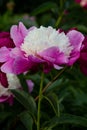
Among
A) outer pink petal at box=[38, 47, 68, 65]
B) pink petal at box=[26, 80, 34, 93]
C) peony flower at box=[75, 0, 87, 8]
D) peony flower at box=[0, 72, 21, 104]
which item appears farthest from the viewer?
peony flower at box=[75, 0, 87, 8]

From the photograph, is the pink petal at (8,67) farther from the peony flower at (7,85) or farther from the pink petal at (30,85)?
the pink petal at (30,85)

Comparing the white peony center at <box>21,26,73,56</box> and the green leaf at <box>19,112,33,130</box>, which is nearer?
the white peony center at <box>21,26,73,56</box>

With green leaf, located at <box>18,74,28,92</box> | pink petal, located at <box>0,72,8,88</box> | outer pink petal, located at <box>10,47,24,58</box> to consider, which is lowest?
green leaf, located at <box>18,74,28,92</box>

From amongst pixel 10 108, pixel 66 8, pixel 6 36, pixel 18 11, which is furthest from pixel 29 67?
pixel 18 11

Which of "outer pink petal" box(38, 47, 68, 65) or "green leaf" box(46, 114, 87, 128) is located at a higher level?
"outer pink petal" box(38, 47, 68, 65)

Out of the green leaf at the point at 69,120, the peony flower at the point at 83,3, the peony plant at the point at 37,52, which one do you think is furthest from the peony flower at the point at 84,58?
the peony flower at the point at 83,3

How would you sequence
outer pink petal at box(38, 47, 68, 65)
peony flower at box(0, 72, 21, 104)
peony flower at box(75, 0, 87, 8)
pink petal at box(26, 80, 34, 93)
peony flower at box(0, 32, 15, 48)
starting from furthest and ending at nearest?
peony flower at box(75, 0, 87, 8), pink petal at box(26, 80, 34, 93), peony flower at box(0, 72, 21, 104), peony flower at box(0, 32, 15, 48), outer pink petal at box(38, 47, 68, 65)

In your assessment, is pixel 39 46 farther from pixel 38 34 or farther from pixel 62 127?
pixel 62 127

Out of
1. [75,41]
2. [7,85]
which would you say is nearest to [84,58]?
[75,41]

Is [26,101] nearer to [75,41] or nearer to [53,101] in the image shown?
[53,101]

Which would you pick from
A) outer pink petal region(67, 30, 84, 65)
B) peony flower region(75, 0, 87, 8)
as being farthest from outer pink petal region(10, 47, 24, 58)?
peony flower region(75, 0, 87, 8)

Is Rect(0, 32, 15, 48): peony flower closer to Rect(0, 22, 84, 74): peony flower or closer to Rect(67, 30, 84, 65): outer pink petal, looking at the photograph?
Rect(0, 22, 84, 74): peony flower
